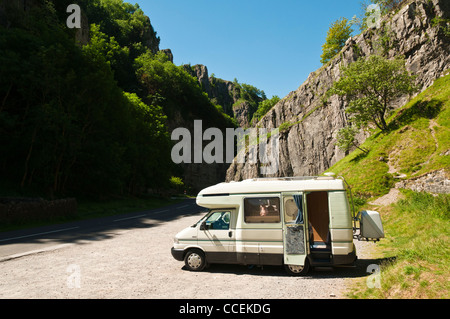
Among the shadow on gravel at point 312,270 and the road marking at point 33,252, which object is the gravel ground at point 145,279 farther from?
the road marking at point 33,252

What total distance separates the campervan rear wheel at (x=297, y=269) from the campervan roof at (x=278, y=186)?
2072mm

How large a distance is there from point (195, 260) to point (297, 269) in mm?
2994

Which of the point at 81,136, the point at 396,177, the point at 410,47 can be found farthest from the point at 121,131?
the point at 410,47

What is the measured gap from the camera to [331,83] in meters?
49.6

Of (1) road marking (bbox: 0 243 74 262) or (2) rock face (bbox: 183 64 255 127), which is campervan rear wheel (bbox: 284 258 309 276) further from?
(2) rock face (bbox: 183 64 255 127)

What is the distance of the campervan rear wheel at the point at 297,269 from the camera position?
7441 mm

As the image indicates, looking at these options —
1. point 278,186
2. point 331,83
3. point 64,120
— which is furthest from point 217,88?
point 278,186

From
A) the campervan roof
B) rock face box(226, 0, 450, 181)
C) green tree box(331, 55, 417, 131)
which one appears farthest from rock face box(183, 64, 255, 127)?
the campervan roof

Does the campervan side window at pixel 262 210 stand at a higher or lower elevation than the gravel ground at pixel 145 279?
higher

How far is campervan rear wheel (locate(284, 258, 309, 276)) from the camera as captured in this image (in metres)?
7.44

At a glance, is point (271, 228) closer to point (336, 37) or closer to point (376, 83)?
point (376, 83)

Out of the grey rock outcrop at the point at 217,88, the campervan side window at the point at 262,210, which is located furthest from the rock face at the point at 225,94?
the campervan side window at the point at 262,210

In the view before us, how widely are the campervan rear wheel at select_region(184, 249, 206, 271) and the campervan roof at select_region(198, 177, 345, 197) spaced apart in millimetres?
1764

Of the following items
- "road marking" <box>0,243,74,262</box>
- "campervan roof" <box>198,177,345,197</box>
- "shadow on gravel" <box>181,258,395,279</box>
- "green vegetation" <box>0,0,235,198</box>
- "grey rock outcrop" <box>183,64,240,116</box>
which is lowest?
"shadow on gravel" <box>181,258,395,279</box>
